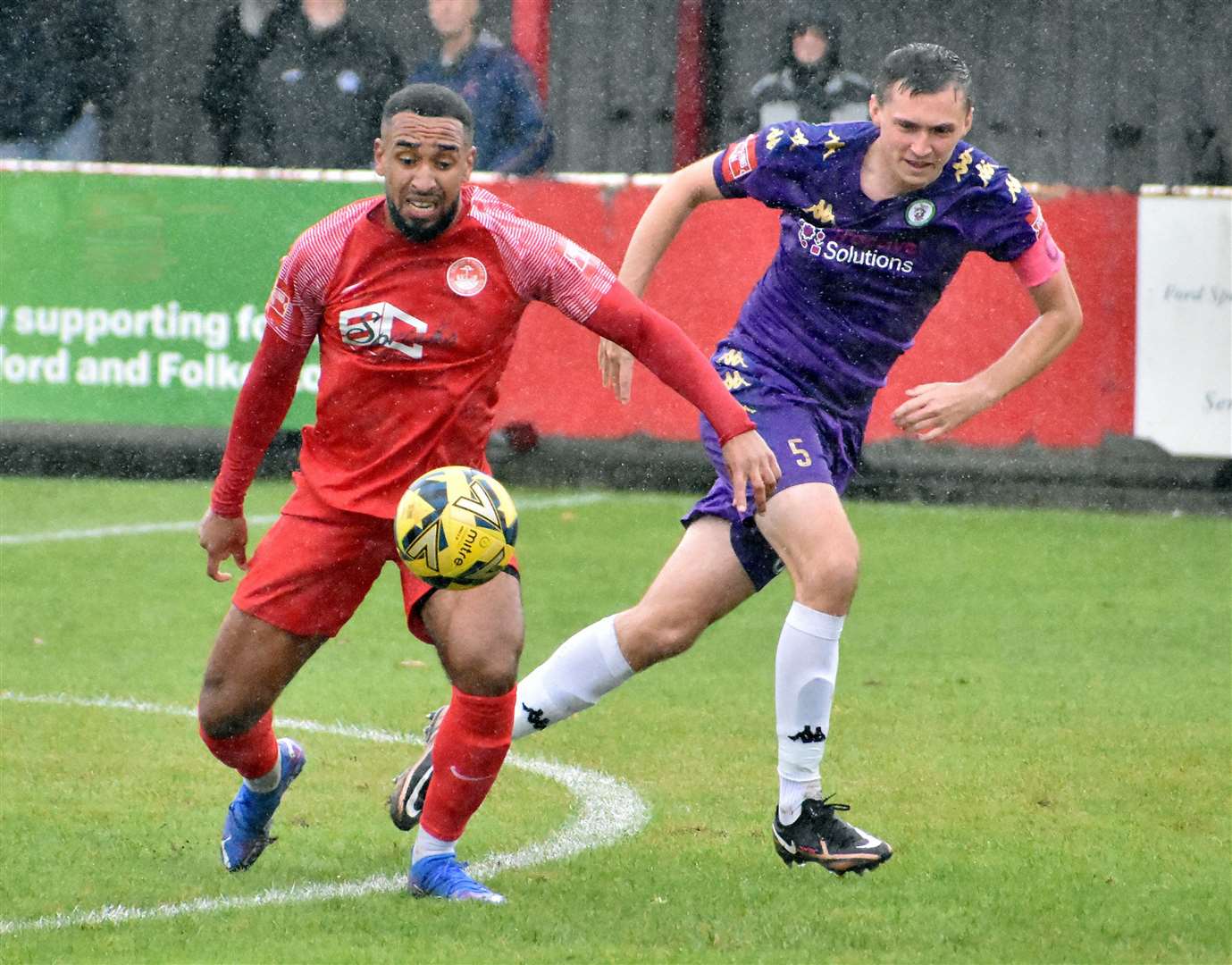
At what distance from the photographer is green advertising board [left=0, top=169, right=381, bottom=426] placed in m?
12.6

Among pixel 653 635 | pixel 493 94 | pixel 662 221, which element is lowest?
pixel 653 635

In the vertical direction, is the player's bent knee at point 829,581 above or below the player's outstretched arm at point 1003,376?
below

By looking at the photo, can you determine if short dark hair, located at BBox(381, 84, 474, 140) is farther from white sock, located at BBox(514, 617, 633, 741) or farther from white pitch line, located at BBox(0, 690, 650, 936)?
white pitch line, located at BBox(0, 690, 650, 936)

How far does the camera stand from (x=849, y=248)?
5984mm

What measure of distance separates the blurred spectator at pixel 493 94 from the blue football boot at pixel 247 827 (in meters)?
8.21

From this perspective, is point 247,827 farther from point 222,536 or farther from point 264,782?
point 222,536

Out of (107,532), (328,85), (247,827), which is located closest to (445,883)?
(247,827)

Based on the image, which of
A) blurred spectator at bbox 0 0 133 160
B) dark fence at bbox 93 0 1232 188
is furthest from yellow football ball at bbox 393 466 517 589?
dark fence at bbox 93 0 1232 188

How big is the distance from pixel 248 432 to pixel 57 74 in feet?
33.1

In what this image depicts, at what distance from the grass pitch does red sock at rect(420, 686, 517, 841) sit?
22 cm

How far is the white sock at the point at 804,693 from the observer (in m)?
5.65

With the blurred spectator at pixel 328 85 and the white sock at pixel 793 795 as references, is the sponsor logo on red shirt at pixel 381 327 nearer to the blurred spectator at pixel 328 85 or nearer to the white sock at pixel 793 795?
the white sock at pixel 793 795

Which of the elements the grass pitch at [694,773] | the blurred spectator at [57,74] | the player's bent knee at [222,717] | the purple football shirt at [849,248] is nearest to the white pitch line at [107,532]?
the grass pitch at [694,773]

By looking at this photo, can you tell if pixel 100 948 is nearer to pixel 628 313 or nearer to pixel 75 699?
pixel 628 313
